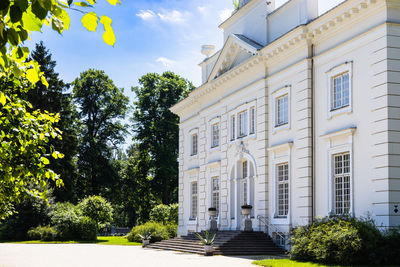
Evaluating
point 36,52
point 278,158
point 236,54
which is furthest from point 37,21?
point 36,52

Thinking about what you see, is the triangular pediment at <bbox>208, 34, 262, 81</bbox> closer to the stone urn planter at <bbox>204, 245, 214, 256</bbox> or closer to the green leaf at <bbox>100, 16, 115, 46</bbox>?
the stone urn planter at <bbox>204, 245, 214, 256</bbox>

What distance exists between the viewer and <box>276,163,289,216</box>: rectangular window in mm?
25016

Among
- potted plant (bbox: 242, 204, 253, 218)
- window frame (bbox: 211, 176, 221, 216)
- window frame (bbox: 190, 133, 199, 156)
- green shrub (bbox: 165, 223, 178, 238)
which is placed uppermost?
window frame (bbox: 190, 133, 199, 156)

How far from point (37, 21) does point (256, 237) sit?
73.6 ft

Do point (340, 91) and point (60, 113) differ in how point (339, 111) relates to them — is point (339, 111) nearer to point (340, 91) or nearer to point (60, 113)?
point (340, 91)

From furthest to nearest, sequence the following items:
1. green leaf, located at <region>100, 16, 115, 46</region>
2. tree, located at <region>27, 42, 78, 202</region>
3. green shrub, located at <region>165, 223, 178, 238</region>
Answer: tree, located at <region>27, 42, 78, 202</region>
green shrub, located at <region>165, 223, 178, 238</region>
green leaf, located at <region>100, 16, 115, 46</region>

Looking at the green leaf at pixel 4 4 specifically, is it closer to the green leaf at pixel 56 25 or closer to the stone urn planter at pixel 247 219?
the green leaf at pixel 56 25

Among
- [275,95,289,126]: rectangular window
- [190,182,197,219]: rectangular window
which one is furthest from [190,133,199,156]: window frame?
[275,95,289,126]: rectangular window

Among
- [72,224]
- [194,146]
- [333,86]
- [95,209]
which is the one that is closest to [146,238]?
[194,146]

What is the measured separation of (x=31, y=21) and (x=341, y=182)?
18.5m

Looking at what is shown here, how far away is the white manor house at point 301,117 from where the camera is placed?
62.5 feet

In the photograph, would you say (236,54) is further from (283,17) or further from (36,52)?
(36,52)

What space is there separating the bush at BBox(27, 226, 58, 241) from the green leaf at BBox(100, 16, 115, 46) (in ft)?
123

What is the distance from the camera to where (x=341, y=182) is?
21188 millimetres
